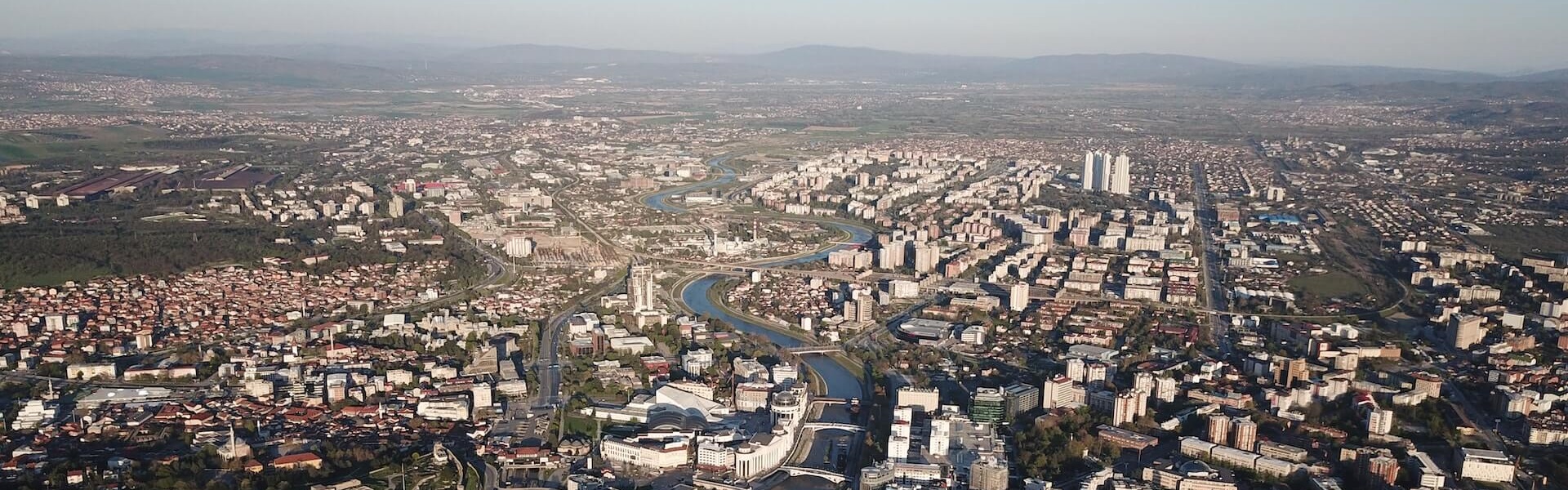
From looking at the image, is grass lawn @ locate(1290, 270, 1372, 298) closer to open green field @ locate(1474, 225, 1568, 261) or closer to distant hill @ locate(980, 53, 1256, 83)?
open green field @ locate(1474, 225, 1568, 261)

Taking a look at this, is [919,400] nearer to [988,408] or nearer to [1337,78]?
[988,408]

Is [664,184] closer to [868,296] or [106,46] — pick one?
[868,296]

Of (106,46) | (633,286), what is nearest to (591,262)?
(633,286)

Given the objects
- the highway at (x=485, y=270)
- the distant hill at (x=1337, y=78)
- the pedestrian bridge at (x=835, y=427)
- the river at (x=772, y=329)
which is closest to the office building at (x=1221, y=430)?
the pedestrian bridge at (x=835, y=427)

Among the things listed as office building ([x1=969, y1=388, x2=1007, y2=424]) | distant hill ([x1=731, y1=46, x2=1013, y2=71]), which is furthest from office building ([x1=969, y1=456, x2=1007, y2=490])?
distant hill ([x1=731, y1=46, x2=1013, y2=71])

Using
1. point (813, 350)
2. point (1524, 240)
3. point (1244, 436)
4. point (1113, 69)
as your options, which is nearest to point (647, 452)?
point (813, 350)
